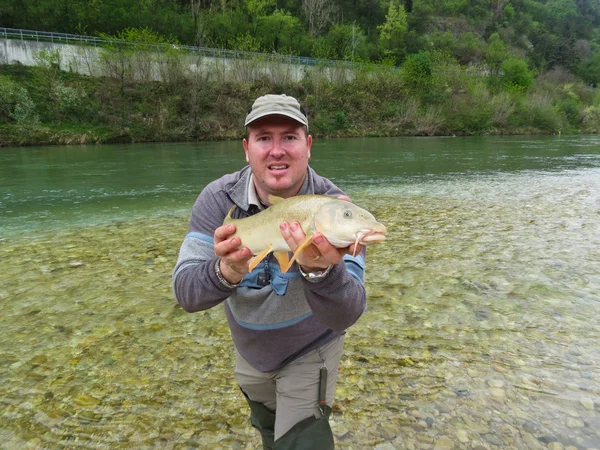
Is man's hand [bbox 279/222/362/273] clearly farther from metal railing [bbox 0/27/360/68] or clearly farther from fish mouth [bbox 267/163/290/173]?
metal railing [bbox 0/27/360/68]

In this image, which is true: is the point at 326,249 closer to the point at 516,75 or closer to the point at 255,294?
the point at 255,294

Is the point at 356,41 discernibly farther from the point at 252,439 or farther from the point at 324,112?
the point at 252,439

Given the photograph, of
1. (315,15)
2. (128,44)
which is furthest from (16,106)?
(315,15)

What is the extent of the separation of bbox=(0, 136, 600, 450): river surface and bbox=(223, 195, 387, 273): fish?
6.05 feet

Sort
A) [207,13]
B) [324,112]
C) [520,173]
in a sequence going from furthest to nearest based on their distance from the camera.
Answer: [207,13]
[324,112]
[520,173]

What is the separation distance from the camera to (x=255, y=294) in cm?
239

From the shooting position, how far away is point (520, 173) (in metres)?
18.0

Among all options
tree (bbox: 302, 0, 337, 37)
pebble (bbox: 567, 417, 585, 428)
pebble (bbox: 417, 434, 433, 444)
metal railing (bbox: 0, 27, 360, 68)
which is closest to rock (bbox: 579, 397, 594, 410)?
pebble (bbox: 567, 417, 585, 428)

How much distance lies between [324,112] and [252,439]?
46.8m

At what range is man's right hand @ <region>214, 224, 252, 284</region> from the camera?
2018 millimetres

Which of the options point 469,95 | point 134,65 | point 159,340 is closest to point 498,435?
point 159,340

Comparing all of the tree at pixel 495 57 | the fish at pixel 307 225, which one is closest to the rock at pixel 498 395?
the fish at pixel 307 225

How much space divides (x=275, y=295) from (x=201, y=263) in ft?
1.59

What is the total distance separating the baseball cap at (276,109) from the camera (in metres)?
2.33
